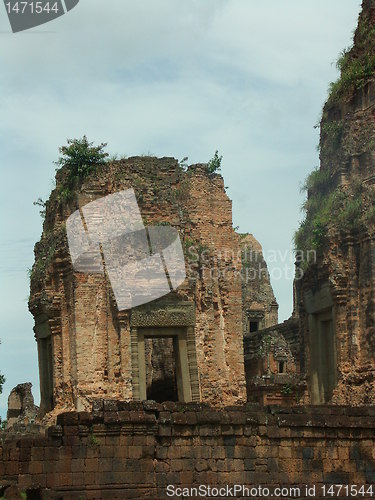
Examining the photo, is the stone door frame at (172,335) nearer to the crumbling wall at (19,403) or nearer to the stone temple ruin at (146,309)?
the stone temple ruin at (146,309)

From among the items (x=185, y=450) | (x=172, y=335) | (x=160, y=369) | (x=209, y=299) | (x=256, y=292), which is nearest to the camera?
(x=185, y=450)

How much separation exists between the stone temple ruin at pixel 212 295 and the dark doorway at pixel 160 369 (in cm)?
115

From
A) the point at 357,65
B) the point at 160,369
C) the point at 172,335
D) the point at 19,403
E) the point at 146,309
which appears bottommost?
the point at 19,403

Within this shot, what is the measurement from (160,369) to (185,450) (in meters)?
11.1

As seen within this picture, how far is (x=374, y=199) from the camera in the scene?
89.2 ft

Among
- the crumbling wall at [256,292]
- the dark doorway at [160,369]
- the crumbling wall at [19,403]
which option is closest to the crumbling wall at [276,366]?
the dark doorway at [160,369]

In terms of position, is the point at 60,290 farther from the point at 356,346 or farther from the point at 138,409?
the point at 138,409

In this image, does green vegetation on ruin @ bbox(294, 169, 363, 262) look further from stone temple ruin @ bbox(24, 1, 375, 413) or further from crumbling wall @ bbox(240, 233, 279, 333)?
crumbling wall @ bbox(240, 233, 279, 333)

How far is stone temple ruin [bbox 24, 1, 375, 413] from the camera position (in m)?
27.1

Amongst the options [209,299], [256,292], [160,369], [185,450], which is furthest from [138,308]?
[256,292]

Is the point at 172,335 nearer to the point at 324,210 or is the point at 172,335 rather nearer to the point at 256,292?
the point at 324,210

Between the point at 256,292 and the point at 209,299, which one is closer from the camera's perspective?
the point at 209,299

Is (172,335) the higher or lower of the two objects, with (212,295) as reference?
lower

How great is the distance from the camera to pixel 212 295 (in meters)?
28.4
